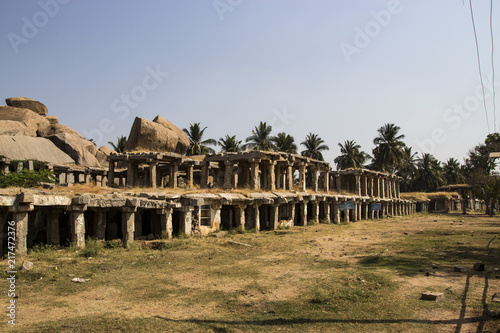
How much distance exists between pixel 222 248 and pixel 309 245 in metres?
4.27

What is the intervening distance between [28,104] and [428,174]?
68.0m

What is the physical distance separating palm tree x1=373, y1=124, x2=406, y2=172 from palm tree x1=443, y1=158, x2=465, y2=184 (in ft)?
98.9

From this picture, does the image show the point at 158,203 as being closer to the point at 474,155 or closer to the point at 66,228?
the point at 66,228

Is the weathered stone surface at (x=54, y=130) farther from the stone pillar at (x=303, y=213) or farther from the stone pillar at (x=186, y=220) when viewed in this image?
the stone pillar at (x=186, y=220)

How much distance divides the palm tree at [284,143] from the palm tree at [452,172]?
149ft

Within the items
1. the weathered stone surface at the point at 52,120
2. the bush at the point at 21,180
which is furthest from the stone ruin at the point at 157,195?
the bush at the point at 21,180

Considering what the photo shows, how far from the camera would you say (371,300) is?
8.08m

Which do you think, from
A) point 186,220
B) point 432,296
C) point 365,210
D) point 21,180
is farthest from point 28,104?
point 432,296

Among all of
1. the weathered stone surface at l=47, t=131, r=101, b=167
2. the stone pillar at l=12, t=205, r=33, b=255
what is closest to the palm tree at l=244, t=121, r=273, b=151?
the weathered stone surface at l=47, t=131, r=101, b=167

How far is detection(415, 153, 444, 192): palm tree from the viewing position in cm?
7044

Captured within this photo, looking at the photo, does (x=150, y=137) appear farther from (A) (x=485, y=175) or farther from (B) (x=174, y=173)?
(A) (x=485, y=175)

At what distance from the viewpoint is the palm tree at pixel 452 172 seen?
79375mm

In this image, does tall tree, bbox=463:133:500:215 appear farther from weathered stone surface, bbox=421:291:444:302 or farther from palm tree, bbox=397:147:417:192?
weathered stone surface, bbox=421:291:444:302

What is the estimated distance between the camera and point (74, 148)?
41469 millimetres
